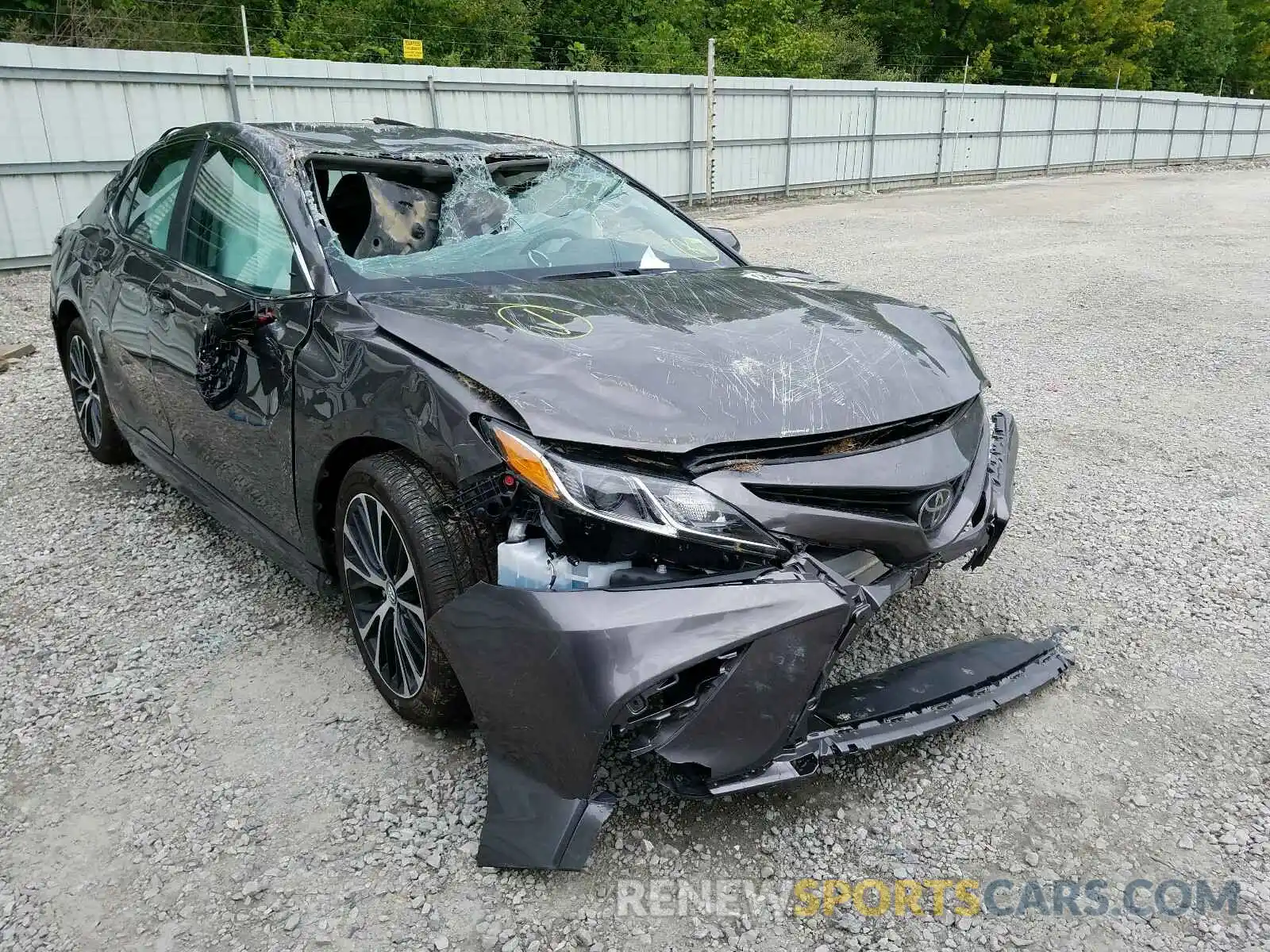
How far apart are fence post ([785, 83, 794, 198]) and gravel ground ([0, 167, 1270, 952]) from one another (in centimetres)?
1510

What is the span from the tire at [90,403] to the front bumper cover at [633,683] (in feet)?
10.2

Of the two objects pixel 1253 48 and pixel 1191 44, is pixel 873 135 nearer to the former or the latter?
pixel 1191 44

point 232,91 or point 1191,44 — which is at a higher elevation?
point 1191,44

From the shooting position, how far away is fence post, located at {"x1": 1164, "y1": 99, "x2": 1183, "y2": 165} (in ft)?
96.3

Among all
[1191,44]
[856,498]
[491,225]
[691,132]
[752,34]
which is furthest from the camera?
[1191,44]

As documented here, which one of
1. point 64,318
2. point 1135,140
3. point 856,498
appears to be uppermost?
point 856,498

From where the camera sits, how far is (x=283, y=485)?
2900 mm

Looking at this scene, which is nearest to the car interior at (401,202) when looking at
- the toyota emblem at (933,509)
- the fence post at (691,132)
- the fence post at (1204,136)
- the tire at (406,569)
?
the tire at (406,569)

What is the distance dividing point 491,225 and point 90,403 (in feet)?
8.64

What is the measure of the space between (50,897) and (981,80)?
3971cm

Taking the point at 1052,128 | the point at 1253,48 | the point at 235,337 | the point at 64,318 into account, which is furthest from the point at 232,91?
the point at 1253,48

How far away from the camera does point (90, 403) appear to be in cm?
465

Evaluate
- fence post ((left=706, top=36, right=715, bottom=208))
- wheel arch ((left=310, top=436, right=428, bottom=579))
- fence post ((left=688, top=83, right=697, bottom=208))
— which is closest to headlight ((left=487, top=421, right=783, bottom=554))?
wheel arch ((left=310, top=436, right=428, bottom=579))

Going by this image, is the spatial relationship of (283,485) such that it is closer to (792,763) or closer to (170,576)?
(170,576)
